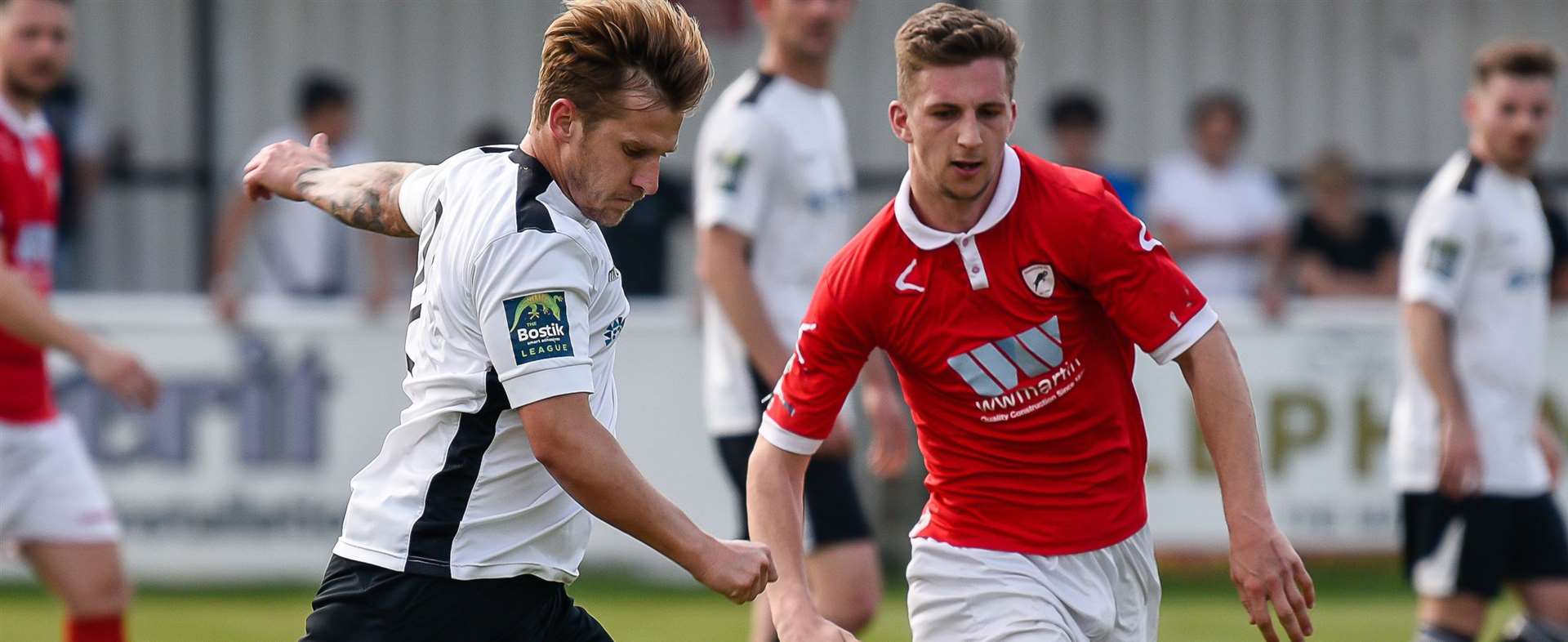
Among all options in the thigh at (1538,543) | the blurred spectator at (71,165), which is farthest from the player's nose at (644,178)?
the blurred spectator at (71,165)

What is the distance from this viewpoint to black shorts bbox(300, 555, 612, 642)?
3426 mm

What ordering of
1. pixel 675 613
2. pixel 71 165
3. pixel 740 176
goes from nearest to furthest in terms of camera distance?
pixel 740 176 → pixel 675 613 → pixel 71 165

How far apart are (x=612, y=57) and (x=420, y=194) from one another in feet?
1.69

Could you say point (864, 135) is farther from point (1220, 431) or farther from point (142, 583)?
point (1220, 431)

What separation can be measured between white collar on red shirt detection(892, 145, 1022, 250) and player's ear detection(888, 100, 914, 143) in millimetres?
92

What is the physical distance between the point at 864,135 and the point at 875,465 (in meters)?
7.74

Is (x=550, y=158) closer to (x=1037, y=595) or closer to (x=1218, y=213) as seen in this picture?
(x=1037, y=595)

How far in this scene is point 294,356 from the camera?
30.3ft

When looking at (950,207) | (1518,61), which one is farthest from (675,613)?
(950,207)

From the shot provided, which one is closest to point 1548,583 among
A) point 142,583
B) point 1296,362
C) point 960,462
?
point 960,462

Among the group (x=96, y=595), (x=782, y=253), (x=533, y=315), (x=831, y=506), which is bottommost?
(x=96, y=595)

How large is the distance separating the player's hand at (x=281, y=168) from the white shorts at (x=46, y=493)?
2.10 meters

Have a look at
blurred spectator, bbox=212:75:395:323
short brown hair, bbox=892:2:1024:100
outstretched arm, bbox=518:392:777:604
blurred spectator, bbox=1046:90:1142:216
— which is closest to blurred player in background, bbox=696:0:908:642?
short brown hair, bbox=892:2:1024:100

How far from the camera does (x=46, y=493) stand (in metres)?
5.69
